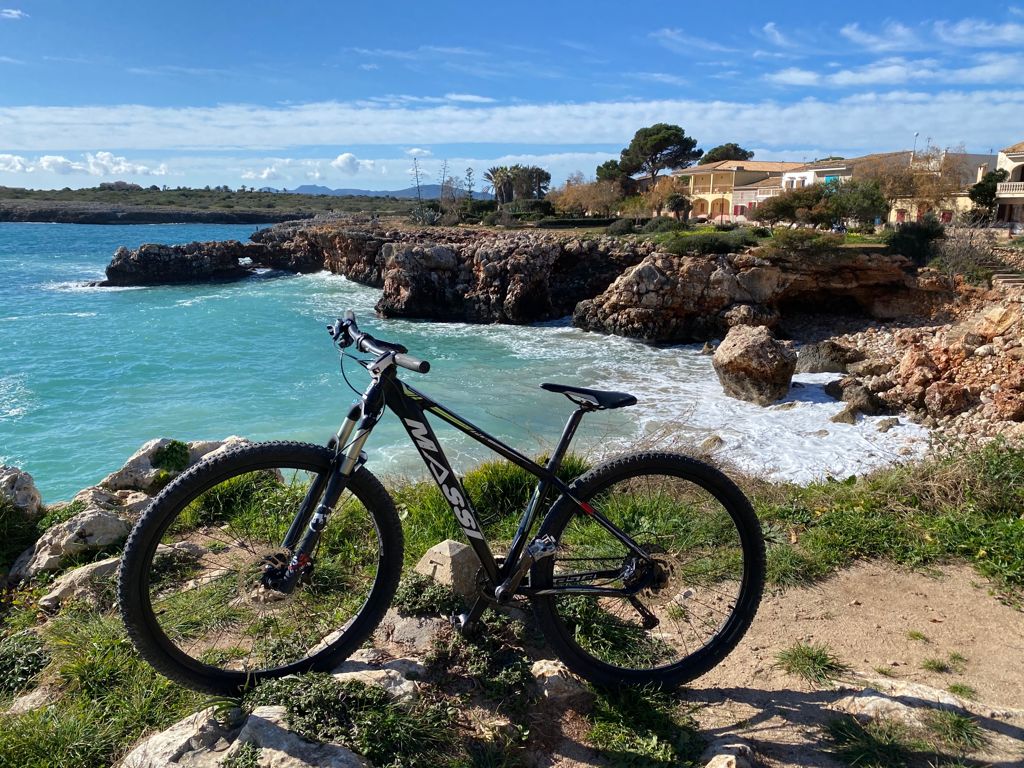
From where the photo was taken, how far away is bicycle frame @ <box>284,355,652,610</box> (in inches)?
102

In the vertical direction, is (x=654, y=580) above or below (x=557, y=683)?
above

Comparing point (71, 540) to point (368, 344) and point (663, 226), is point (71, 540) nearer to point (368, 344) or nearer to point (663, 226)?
point (368, 344)

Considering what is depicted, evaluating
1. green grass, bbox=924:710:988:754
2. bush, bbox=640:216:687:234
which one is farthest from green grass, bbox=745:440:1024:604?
bush, bbox=640:216:687:234

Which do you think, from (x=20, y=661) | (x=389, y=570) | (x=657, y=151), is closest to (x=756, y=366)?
(x=389, y=570)

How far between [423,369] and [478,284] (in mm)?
29753

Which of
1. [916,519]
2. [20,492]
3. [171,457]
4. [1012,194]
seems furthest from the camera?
[1012,194]

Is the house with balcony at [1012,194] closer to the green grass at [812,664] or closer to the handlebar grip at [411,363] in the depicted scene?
the green grass at [812,664]

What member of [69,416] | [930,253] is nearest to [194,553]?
[69,416]

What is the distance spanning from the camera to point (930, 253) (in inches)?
1080

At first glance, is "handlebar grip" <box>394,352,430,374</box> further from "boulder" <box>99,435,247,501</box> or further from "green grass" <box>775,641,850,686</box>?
"boulder" <box>99,435,247,501</box>

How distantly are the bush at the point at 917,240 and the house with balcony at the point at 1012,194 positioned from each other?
15.5 metres

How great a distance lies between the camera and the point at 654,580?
2998mm

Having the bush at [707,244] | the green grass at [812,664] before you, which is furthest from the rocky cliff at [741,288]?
the green grass at [812,664]

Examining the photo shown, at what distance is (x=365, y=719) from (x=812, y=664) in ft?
6.86
